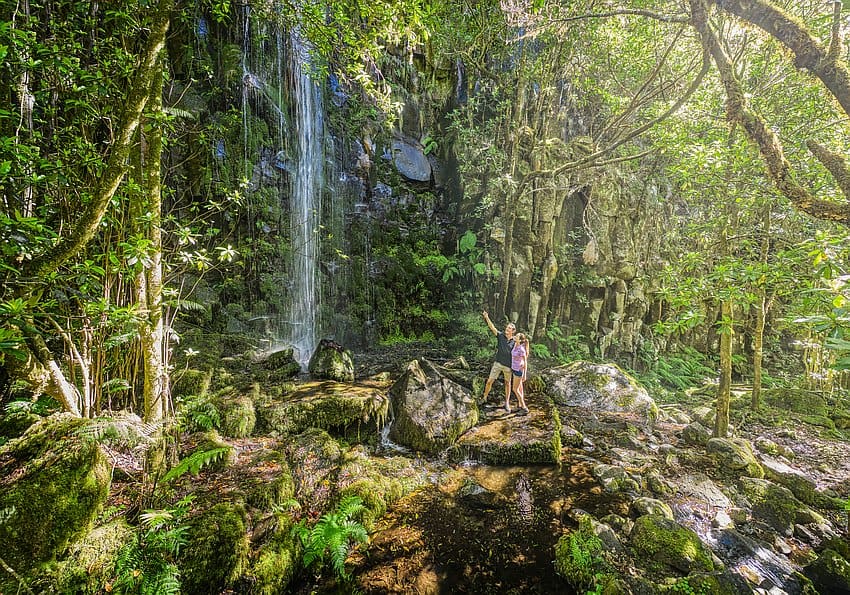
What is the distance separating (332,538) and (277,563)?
1.59 ft

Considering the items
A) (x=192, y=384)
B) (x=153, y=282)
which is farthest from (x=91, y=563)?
(x=192, y=384)

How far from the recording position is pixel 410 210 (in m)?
14.4

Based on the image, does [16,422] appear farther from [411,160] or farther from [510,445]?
[411,160]

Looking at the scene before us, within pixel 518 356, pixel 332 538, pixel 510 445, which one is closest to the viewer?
pixel 332 538

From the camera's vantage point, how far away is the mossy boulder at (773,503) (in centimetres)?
405

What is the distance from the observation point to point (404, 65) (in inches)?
518

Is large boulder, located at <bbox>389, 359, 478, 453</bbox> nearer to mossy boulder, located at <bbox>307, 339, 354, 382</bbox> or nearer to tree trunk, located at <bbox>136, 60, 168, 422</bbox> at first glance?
mossy boulder, located at <bbox>307, 339, 354, 382</bbox>

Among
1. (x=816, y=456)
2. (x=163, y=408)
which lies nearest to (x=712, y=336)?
(x=816, y=456)

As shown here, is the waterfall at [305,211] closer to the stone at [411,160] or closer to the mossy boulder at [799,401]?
the stone at [411,160]

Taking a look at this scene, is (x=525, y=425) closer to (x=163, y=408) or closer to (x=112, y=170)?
(x=163, y=408)

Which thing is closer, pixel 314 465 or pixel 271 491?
pixel 271 491

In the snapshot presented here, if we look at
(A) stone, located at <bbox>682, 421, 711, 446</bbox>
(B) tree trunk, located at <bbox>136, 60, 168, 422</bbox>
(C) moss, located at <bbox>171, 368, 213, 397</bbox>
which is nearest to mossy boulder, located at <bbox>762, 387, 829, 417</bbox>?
(A) stone, located at <bbox>682, 421, 711, 446</bbox>

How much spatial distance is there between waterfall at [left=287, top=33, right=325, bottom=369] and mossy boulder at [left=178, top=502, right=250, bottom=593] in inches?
336

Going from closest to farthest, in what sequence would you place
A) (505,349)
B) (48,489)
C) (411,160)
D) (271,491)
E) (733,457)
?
(48,489), (271,491), (733,457), (505,349), (411,160)
